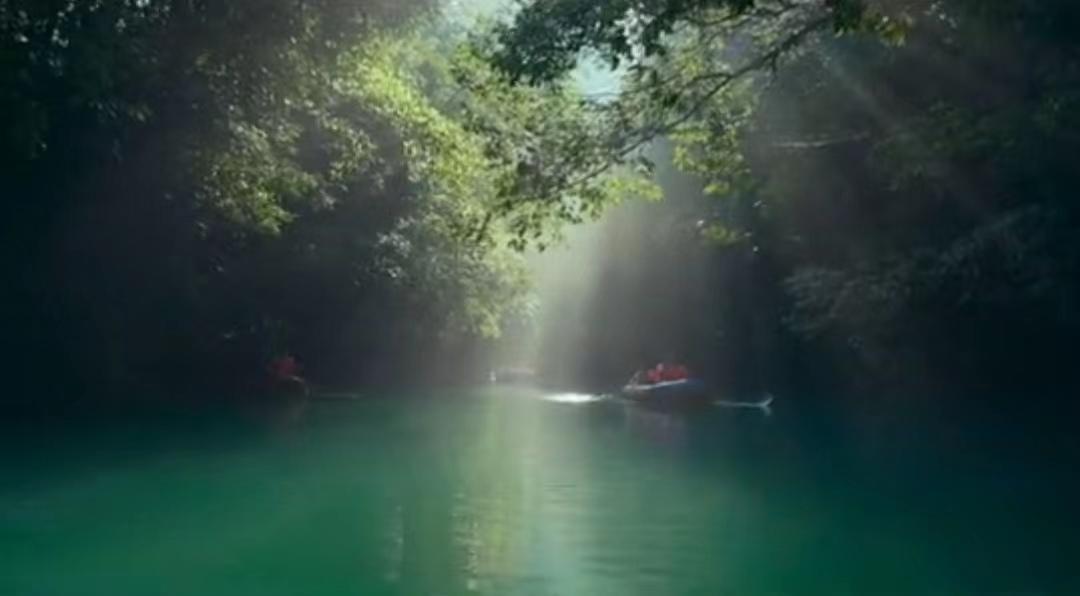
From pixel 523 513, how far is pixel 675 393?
40.5 feet

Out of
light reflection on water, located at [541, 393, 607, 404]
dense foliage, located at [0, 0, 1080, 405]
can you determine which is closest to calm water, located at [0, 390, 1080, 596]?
dense foliage, located at [0, 0, 1080, 405]

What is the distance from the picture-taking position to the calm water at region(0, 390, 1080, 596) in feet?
24.2

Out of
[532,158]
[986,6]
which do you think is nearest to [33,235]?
[532,158]

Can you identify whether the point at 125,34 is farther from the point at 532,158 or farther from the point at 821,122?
the point at 821,122

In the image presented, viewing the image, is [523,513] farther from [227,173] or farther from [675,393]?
[675,393]

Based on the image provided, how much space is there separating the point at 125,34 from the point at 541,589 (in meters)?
9.54

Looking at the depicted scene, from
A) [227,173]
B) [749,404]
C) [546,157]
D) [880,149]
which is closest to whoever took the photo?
[546,157]

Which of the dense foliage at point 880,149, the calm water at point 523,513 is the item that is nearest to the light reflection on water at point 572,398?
the dense foliage at point 880,149

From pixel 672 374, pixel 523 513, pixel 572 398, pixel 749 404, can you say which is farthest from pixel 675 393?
pixel 523 513

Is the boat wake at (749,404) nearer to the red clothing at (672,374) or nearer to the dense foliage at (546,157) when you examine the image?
the red clothing at (672,374)

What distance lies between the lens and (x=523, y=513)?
31.6 ft

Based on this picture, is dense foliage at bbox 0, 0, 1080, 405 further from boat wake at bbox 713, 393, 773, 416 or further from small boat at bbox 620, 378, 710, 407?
small boat at bbox 620, 378, 710, 407

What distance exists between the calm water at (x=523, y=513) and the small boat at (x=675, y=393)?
192 inches

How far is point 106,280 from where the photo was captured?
18125 millimetres
